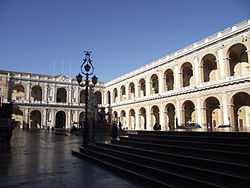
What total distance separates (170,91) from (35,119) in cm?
3160

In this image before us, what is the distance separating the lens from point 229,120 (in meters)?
21.5

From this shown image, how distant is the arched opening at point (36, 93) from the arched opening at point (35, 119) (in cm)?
293

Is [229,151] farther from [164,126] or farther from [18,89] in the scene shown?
[18,89]

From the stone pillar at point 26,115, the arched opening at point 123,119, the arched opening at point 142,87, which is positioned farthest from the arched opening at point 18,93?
the arched opening at point 142,87

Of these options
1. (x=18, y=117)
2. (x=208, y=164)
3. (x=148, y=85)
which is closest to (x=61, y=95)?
(x=18, y=117)

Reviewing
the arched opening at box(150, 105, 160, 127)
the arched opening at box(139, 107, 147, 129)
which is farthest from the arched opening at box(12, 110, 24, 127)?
the arched opening at box(150, 105, 160, 127)

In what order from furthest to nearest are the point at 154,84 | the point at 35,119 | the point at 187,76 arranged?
the point at 35,119
the point at 154,84
the point at 187,76

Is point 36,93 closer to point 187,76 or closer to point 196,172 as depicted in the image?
point 187,76

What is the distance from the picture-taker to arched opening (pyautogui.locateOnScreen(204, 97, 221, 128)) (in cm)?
2524

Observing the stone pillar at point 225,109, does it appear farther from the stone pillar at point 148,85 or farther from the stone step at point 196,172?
the stone step at point 196,172

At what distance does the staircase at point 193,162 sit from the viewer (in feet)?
13.4

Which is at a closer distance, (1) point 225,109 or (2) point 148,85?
(1) point 225,109

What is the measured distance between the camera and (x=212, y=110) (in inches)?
1108

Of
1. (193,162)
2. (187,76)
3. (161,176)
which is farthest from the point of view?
(187,76)
